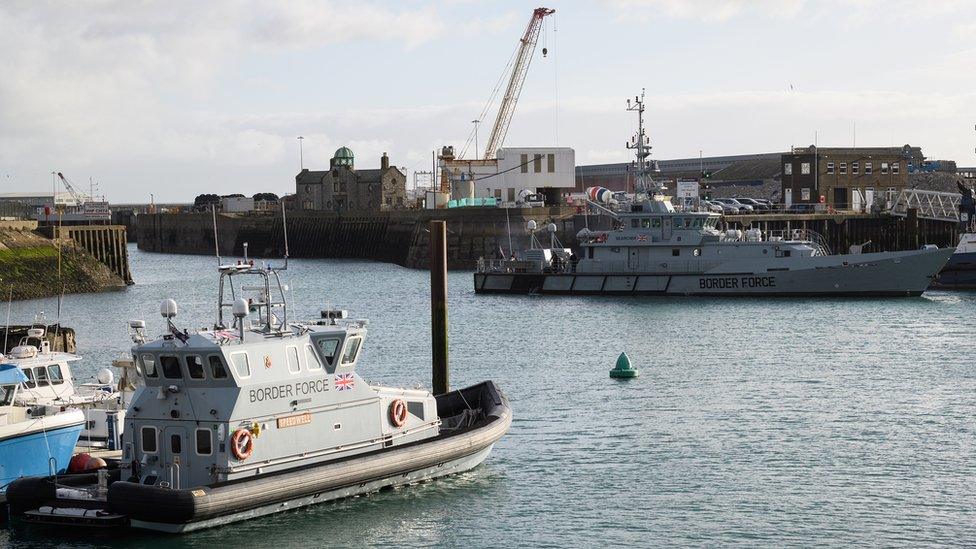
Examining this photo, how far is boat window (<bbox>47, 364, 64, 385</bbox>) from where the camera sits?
963 inches

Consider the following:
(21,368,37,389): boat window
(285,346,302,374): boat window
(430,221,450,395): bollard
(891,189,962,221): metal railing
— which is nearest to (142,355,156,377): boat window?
(285,346,302,374): boat window

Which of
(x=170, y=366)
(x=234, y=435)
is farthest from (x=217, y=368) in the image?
(x=234, y=435)

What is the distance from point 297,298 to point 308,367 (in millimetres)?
44668

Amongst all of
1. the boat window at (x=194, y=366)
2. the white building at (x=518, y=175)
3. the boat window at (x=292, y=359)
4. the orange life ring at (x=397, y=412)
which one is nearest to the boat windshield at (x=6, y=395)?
the boat window at (x=194, y=366)

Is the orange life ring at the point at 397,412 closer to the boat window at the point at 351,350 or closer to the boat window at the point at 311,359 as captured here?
the boat window at the point at 351,350

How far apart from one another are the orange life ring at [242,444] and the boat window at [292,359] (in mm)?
1382

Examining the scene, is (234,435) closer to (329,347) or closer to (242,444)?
(242,444)

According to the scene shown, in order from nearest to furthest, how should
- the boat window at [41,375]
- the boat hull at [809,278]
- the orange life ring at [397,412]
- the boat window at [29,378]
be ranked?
the orange life ring at [397,412] < the boat window at [29,378] < the boat window at [41,375] < the boat hull at [809,278]

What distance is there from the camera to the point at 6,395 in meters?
22.4

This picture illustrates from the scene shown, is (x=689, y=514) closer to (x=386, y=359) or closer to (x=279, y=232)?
(x=386, y=359)

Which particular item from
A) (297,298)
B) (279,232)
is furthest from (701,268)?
(279,232)

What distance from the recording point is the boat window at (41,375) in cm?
2414

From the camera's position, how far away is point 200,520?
2030 cm

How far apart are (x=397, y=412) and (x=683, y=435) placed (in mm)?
7672
